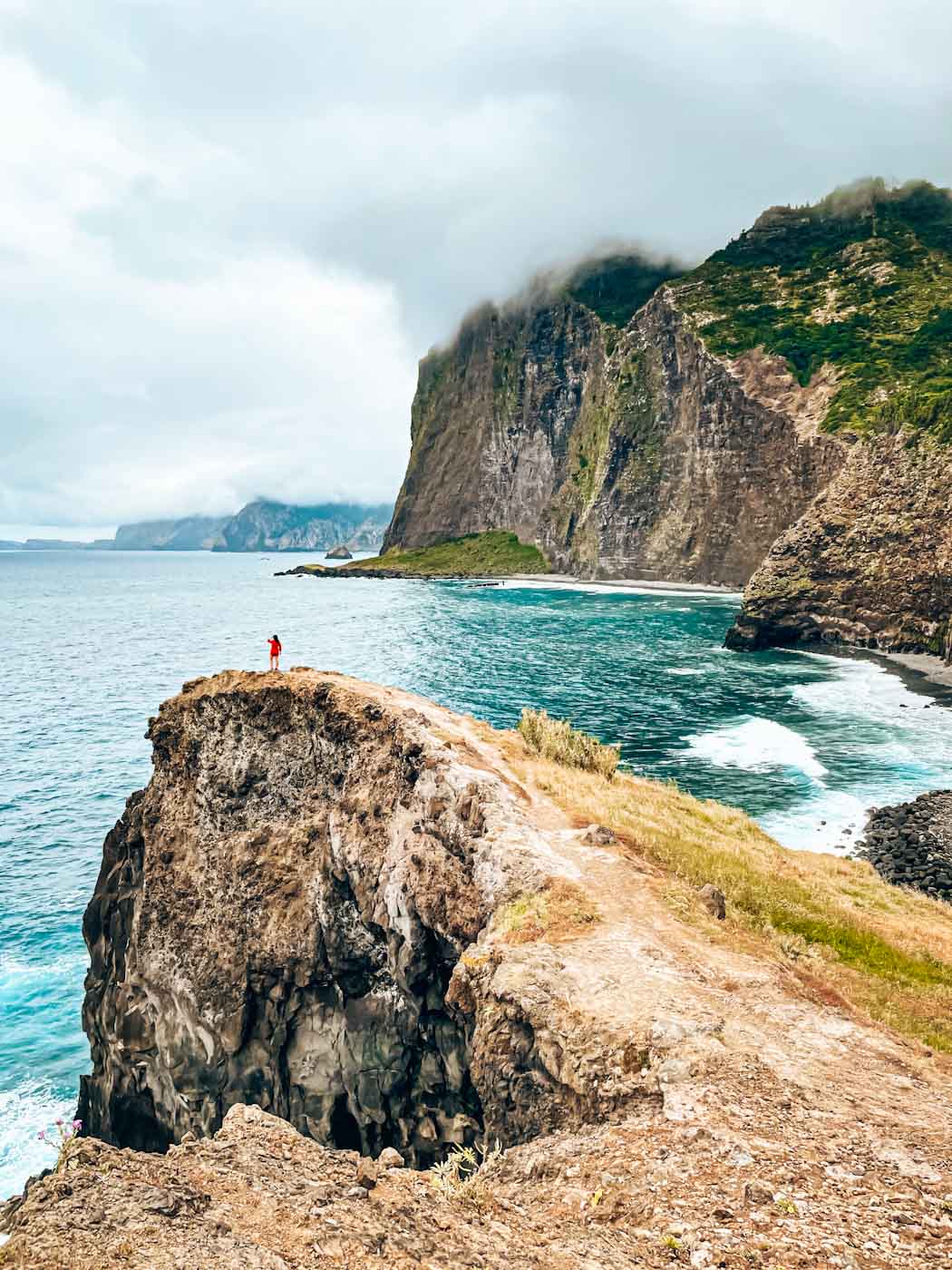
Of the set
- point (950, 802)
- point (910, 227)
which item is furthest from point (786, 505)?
point (950, 802)

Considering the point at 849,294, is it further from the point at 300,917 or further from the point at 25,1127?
the point at 25,1127

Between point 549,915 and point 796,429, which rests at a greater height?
point 796,429

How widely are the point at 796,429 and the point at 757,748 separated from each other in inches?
3940

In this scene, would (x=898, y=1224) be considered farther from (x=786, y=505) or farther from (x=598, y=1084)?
(x=786, y=505)

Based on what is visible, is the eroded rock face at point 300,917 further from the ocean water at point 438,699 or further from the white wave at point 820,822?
the white wave at point 820,822

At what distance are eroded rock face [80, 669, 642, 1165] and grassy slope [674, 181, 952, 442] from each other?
95852 mm

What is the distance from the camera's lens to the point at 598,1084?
33.8 ft

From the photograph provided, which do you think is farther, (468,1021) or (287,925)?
(287,925)

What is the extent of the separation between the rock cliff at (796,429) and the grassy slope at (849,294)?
0.37 m

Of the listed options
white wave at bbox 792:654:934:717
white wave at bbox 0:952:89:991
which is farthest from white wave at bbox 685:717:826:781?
white wave at bbox 0:952:89:991

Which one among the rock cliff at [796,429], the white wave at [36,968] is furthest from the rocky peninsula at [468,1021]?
the rock cliff at [796,429]

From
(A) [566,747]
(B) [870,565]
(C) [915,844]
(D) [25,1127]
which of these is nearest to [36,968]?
(D) [25,1127]

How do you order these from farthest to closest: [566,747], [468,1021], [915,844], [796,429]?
[796,429] → [915,844] → [566,747] → [468,1021]

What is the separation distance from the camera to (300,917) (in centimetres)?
2017
